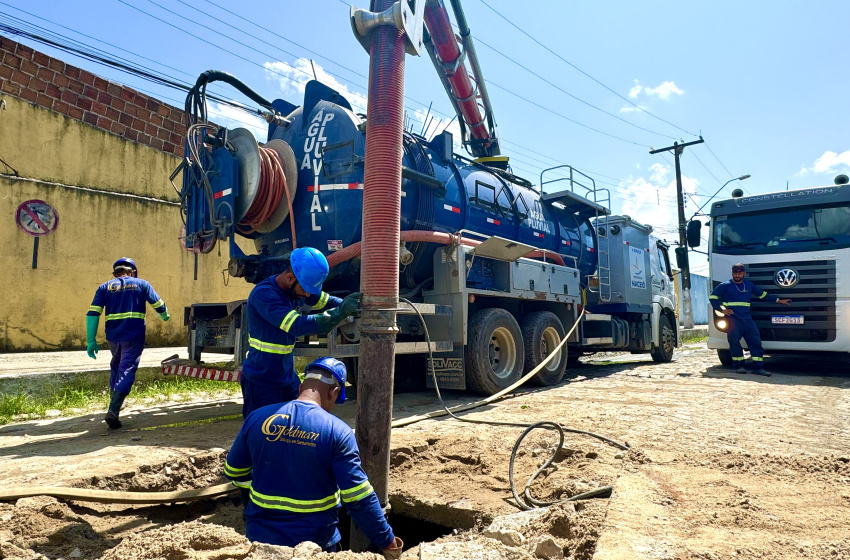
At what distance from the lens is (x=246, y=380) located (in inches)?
143

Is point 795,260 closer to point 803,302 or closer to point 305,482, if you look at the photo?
point 803,302

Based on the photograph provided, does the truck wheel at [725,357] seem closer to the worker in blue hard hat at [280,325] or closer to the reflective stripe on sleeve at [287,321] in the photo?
the worker in blue hard hat at [280,325]

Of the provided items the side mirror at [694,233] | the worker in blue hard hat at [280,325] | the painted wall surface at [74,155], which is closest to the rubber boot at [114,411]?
the worker in blue hard hat at [280,325]

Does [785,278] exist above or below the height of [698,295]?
below

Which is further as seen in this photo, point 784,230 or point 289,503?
point 784,230

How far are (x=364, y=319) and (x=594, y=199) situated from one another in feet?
26.4

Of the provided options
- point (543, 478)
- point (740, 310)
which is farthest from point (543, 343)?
point (543, 478)

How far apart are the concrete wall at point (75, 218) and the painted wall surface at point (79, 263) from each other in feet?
0.05

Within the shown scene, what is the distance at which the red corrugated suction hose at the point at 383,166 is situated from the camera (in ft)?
10.2

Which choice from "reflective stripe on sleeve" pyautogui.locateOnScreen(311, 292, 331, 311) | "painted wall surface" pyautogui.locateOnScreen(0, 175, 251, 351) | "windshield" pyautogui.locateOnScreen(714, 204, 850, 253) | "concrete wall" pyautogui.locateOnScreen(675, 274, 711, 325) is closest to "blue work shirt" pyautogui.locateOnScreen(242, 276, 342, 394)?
"reflective stripe on sleeve" pyautogui.locateOnScreen(311, 292, 331, 311)

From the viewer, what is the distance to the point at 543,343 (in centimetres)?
838

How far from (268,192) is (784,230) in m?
8.48

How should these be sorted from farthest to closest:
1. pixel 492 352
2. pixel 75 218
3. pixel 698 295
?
pixel 698 295 → pixel 75 218 → pixel 492 352

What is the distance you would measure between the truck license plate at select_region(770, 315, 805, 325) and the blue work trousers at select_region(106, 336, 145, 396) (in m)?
9.41
